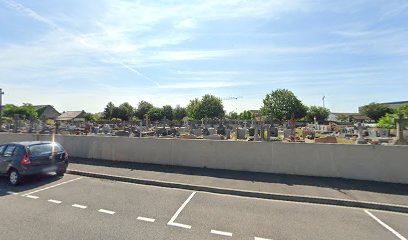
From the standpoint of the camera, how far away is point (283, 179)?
8805mm

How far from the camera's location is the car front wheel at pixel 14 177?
27.2ft

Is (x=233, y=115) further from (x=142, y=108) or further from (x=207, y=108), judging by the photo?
(x=142, y=108)

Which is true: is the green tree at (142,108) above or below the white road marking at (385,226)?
above

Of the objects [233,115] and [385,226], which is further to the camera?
[233,115]

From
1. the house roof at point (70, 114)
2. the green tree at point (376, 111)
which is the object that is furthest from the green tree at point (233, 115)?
the house roof at point (70, 114)

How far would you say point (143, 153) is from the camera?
11789 millimetres

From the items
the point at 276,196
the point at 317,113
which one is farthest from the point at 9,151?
the point at 317,113

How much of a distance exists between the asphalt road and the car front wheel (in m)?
0.54

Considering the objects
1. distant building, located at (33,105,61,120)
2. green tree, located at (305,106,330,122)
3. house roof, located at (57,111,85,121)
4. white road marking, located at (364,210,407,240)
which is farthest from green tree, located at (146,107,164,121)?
white road marking, located at (364,210,407,240)

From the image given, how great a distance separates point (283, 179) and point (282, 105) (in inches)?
2977

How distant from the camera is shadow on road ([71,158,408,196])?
25.4 feet

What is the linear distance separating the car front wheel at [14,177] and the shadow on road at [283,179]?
336 cm

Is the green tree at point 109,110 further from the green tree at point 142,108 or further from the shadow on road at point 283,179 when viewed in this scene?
the shadow on road at point 283,179

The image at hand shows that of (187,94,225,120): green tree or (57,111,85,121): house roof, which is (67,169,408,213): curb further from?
(57,111,85,121): house roof
